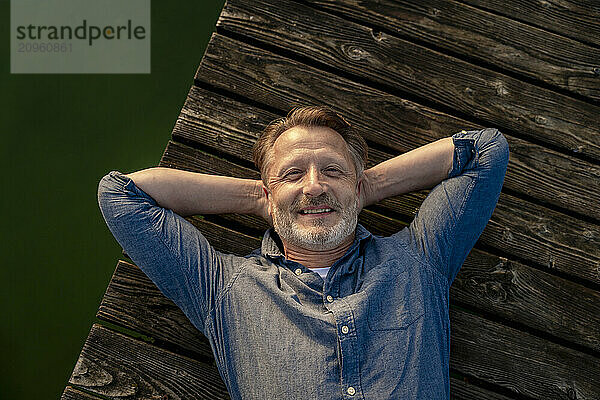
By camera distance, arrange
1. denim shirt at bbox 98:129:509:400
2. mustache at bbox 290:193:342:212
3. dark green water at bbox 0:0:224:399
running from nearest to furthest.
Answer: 1. denim shirt at bbox 98:129:509:400
2. mustache at bbox 290:193:342:212
3. dark green water at bbox 0:0:224:399

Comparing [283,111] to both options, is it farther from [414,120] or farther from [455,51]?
[455,51]

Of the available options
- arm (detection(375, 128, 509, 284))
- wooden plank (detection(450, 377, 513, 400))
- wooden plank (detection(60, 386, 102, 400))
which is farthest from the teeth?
wooden plank (detection(60, 386, 102, 400))

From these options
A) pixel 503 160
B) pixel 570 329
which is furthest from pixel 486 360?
pixel 503 160

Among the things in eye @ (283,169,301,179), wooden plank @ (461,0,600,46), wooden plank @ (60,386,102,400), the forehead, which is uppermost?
wooden plank @ (461,0,600,46)

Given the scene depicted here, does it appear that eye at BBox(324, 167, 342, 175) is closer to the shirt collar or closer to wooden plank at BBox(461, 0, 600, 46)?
the shirt collar

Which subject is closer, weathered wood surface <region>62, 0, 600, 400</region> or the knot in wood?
weathered wood surface <region>62, 0, 600, 400</region>

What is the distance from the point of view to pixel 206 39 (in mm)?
2977

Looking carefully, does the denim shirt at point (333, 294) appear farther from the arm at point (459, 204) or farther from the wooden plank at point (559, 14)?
the wooden plank at point (559, 14)

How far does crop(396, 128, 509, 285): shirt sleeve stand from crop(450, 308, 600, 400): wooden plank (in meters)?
0.35

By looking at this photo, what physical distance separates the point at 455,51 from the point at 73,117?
2.11 metres

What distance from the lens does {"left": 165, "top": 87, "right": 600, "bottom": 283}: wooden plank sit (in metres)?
1.82

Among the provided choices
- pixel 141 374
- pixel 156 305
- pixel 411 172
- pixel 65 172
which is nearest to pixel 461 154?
pixel 411 172

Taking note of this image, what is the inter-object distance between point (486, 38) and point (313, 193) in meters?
0.97

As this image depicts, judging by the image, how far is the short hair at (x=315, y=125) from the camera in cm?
162
